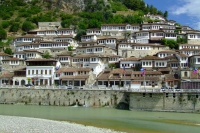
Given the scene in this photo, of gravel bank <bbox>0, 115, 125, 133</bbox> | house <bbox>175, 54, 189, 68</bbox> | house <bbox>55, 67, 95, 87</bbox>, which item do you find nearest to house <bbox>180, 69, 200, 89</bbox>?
house <bbox>175, 54, 189, 68</bbox>

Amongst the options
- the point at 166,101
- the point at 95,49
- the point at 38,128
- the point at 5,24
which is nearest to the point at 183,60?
the point at 166,101

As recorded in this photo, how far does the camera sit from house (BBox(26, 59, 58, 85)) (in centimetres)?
5825

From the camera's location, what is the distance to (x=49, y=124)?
96.1 feet

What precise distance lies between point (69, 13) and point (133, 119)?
90848 mm

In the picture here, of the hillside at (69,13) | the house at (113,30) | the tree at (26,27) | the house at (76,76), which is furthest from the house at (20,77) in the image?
the tree at (26,27)

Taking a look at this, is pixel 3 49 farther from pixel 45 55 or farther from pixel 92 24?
pixel 92 24

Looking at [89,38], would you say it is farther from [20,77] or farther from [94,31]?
[20,77]

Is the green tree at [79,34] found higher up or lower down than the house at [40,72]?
higher up

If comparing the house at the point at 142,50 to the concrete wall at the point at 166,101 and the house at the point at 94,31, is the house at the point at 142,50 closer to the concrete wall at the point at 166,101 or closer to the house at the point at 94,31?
the house at the point at 94,31

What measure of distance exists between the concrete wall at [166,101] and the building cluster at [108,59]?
10.3 feet

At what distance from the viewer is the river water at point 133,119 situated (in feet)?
98.3

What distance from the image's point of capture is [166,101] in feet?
142

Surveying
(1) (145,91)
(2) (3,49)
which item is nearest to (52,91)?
(1) (145,91)

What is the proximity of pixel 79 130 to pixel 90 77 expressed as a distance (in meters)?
29.9
